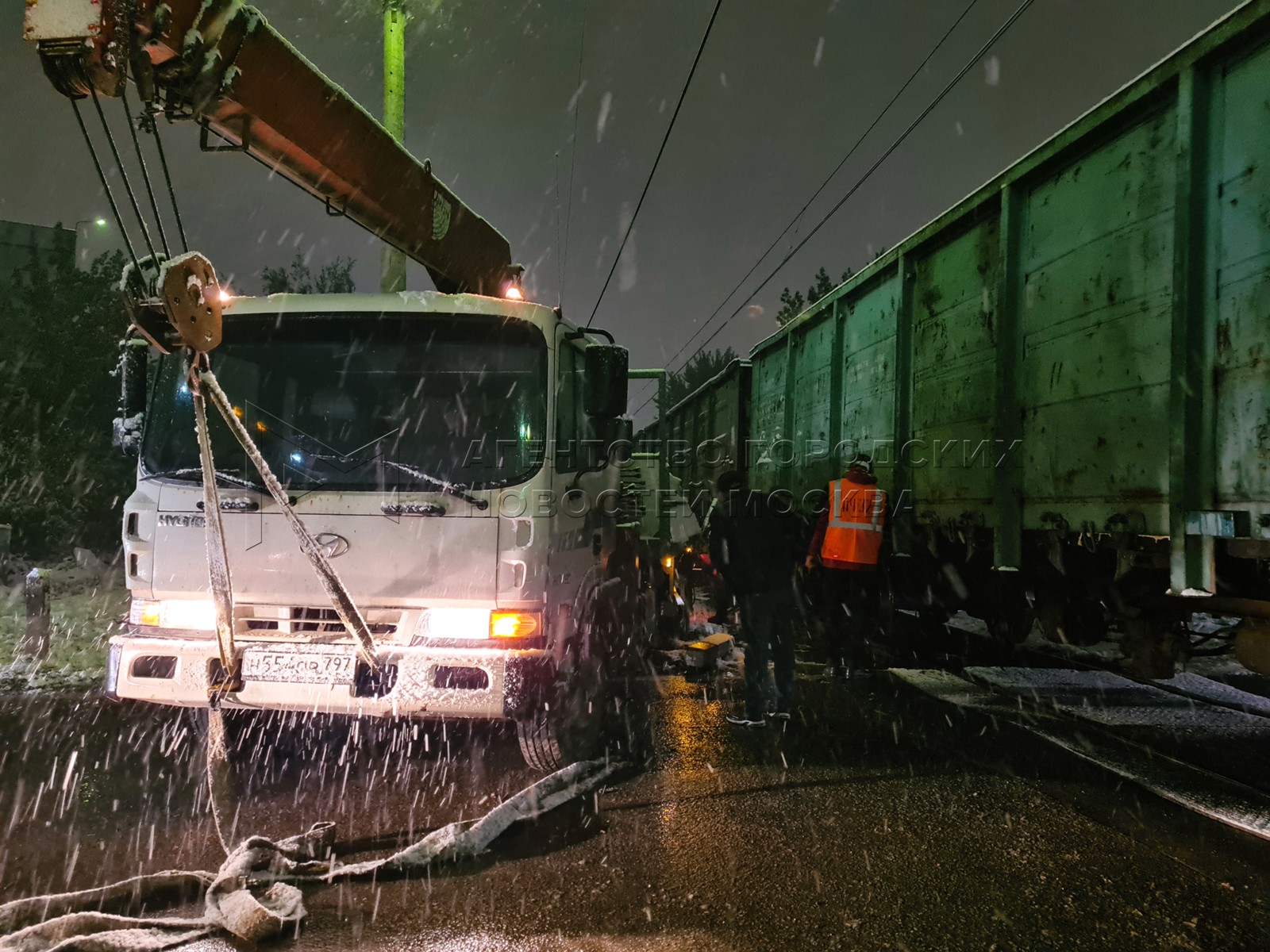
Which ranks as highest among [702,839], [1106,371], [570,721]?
[1106,371]

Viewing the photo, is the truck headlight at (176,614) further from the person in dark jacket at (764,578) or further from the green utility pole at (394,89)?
the green utility pole at (394,89)

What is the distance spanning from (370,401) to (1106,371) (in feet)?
12.0

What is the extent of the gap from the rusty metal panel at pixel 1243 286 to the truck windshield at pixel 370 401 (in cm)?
297

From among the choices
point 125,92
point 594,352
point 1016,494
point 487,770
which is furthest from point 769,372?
point 125,92

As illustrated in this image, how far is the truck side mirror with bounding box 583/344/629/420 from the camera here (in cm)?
429

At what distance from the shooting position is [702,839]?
11.2ft

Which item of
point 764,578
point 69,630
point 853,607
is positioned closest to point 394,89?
point 69,630

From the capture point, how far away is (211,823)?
3.54 m

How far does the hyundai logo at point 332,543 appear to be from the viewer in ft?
12.2

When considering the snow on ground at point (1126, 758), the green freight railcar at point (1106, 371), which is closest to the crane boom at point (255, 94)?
the green freight railcar at point (1106, 371)

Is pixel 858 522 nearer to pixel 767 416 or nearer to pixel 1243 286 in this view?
pixel 1243 286

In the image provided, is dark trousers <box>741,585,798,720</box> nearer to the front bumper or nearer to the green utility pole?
the front bumper

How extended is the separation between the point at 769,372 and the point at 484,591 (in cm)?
718

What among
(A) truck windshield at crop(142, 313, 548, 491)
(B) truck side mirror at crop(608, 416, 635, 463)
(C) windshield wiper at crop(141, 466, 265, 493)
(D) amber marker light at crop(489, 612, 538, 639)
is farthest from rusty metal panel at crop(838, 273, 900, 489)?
(C) windshield wiper at crop(141, 466, 265, 493)
